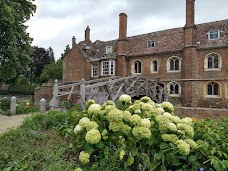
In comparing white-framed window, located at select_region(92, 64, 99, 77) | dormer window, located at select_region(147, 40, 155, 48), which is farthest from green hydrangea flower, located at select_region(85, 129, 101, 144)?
white-framed window, located at select_region(92, 64, 99, 77)

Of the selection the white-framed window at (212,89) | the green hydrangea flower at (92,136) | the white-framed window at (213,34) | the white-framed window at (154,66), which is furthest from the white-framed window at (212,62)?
the green hydrangea flower at (92,136)

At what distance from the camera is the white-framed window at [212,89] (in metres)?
22.0

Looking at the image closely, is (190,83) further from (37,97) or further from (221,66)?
(37,97)

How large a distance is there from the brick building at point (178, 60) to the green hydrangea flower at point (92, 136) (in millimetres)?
20907

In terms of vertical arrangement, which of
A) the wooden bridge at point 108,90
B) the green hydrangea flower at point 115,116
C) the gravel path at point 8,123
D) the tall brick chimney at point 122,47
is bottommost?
the gravel path at point 8,123

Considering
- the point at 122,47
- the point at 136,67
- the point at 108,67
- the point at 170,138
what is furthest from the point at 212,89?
the point at 170,138

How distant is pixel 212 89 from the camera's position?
22328 mm

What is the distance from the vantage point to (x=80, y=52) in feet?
101

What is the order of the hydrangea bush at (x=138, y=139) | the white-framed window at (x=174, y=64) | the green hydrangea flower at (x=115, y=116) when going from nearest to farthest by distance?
the hydrangea bush at (x=138, y=139)
the green hydrangea flower at (x=115, y=116)
the white-framed window at (x=174, y=64)

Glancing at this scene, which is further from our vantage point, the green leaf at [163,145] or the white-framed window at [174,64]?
the white-framed window at [174,64]

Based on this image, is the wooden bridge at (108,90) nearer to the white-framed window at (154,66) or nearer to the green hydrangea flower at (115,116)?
the white-framed window at (154,66)

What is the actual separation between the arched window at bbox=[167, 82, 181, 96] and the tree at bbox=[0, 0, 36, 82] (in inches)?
605

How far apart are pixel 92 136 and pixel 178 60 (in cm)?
2270

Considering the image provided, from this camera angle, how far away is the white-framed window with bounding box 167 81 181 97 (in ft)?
78.7
